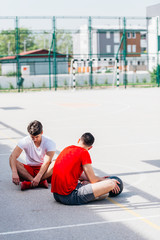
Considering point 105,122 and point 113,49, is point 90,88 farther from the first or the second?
point 113,49

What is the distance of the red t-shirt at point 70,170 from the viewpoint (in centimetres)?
560

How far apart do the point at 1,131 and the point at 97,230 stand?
8.31 m

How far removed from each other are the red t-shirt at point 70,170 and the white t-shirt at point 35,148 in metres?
0.84

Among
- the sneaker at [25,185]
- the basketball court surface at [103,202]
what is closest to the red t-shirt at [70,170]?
the basketball court surface at [103,202]

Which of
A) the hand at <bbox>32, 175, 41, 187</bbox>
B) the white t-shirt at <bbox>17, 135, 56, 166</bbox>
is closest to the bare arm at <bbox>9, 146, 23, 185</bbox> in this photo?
the white t-shirt at <bbox>17, 135, 56, 166</bbox>

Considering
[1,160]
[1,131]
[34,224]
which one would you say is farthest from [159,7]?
[34,224]

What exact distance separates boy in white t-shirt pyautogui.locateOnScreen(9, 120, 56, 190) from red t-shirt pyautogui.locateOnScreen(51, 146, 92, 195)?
2.46 feet

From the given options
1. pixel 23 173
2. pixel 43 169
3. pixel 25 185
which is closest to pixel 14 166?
pixel 23 173

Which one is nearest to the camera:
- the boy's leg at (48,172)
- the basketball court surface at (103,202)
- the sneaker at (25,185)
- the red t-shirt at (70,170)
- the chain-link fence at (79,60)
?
the basketball court surface at (103,202)

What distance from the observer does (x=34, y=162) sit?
6.68m

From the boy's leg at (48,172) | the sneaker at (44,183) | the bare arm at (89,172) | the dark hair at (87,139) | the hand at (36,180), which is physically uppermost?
the dark hair at (87,139)

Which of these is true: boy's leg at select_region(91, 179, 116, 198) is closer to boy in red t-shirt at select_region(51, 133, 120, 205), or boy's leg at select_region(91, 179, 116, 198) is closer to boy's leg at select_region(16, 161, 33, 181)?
boy in red t-shirt at select_region(51, 133, 120, 205)

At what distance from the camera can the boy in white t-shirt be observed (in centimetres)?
641

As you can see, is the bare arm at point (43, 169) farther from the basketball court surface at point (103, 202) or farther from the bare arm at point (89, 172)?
the bare arm at point (89, 172)
